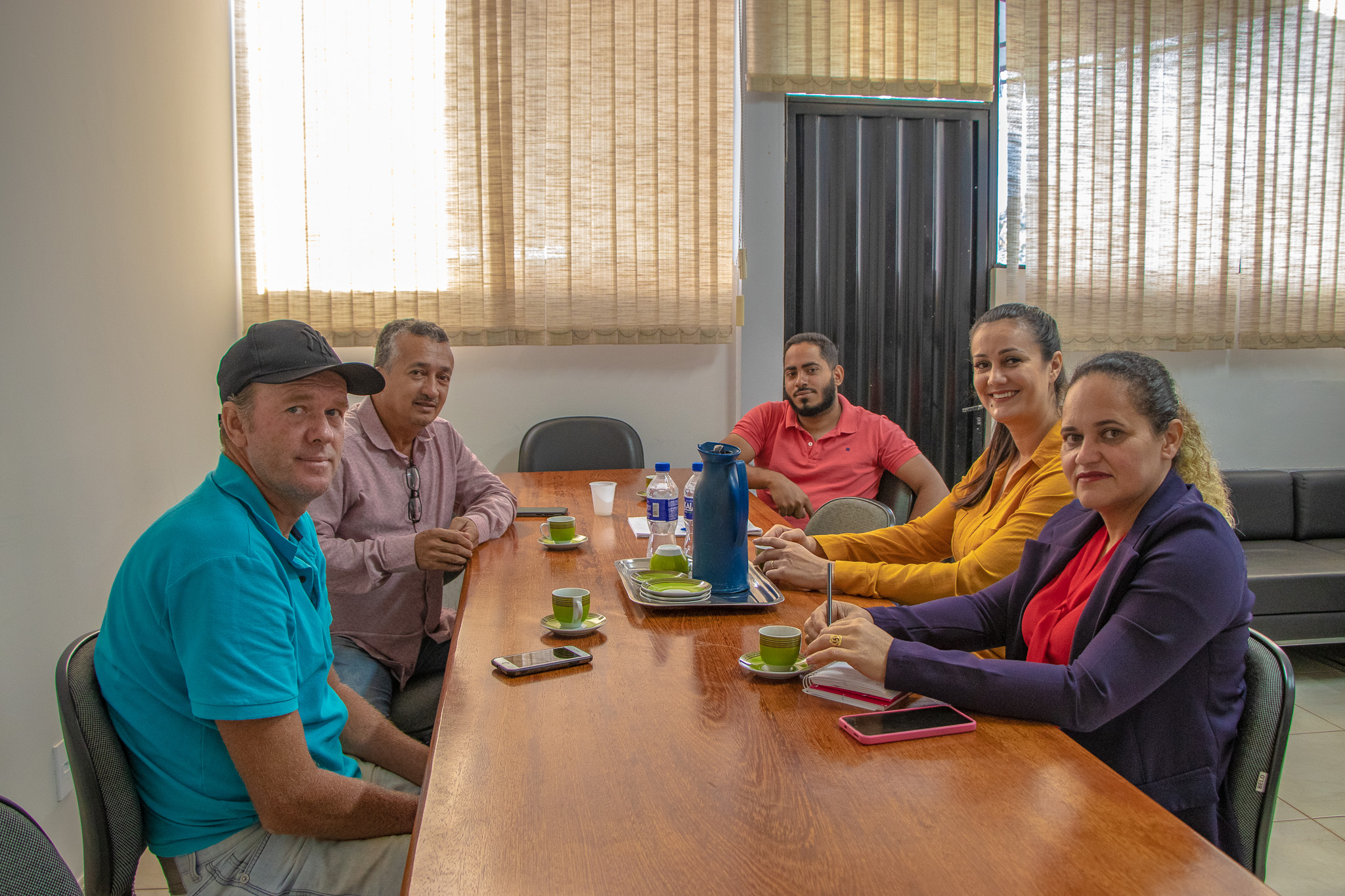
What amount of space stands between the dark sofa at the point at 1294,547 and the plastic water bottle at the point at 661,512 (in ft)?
8.47

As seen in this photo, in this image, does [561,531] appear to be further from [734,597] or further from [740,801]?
[740,801]

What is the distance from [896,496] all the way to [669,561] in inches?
73.0

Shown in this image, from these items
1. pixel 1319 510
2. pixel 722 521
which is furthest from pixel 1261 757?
pixel 1319 510

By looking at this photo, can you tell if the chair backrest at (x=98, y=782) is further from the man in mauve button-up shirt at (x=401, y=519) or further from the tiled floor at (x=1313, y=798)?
the tiled floor at (x=1313, y=798)

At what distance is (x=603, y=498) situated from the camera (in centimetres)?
274

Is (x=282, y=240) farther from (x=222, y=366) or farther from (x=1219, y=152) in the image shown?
(x=1219, y=152)

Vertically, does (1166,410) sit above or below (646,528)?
above

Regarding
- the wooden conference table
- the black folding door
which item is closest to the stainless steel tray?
the wooden conference table

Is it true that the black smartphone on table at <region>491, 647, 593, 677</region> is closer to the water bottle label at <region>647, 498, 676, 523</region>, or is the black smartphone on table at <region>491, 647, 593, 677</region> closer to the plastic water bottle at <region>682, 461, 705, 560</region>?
the plastic water bottle at <region>682, 461, 705, 560</region>

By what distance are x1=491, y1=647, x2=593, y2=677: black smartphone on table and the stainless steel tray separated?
0.89ft

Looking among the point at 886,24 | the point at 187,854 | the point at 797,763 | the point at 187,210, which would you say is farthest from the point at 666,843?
the point at 886,24

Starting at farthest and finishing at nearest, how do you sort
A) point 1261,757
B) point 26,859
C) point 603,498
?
point 603,498 → point 1261,757 → point 26,859

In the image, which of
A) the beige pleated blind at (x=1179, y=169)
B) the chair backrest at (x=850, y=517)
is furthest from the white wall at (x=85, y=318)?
the beige pleated blind at (x=1179, y=169)

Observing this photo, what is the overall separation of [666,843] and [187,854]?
A: 2.47 ft
